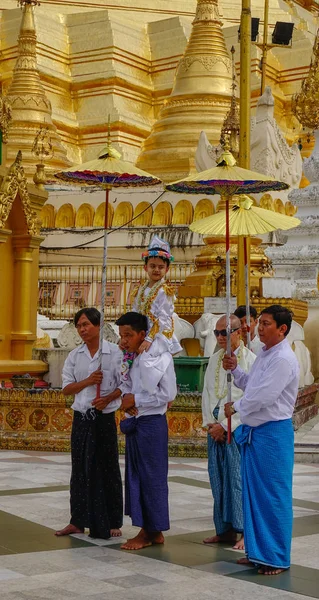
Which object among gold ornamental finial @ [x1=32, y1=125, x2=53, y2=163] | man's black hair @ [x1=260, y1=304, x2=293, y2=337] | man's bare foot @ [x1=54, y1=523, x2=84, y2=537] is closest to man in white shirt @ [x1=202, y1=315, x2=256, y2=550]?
man's black hair @ [x1=260, y1=304, x2=293, y2=337]

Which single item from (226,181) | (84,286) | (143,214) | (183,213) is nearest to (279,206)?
(183,213)

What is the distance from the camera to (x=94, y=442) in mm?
6207

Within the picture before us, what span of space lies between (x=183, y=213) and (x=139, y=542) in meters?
14.3

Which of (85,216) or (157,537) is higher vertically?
(85,216)

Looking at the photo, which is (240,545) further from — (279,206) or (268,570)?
(279,206)

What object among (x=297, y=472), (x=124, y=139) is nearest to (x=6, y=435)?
(x=297, y=472)

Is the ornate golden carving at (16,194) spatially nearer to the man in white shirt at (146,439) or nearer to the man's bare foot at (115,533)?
the man in white shirt at (146,439)

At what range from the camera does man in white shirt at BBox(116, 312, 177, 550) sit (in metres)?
5.89

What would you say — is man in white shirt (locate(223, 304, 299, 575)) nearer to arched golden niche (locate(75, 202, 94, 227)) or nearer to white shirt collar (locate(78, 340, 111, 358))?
white shirt collar (locate(78, 340, 111, 358))

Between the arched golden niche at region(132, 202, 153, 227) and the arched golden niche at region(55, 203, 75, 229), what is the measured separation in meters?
1.24

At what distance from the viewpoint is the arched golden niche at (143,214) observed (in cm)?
1998

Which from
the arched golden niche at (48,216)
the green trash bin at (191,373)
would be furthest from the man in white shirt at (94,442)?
the arched golden niche at (48,216)

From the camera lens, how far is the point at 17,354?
1215cm

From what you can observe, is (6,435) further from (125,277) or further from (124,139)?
(124,139)
